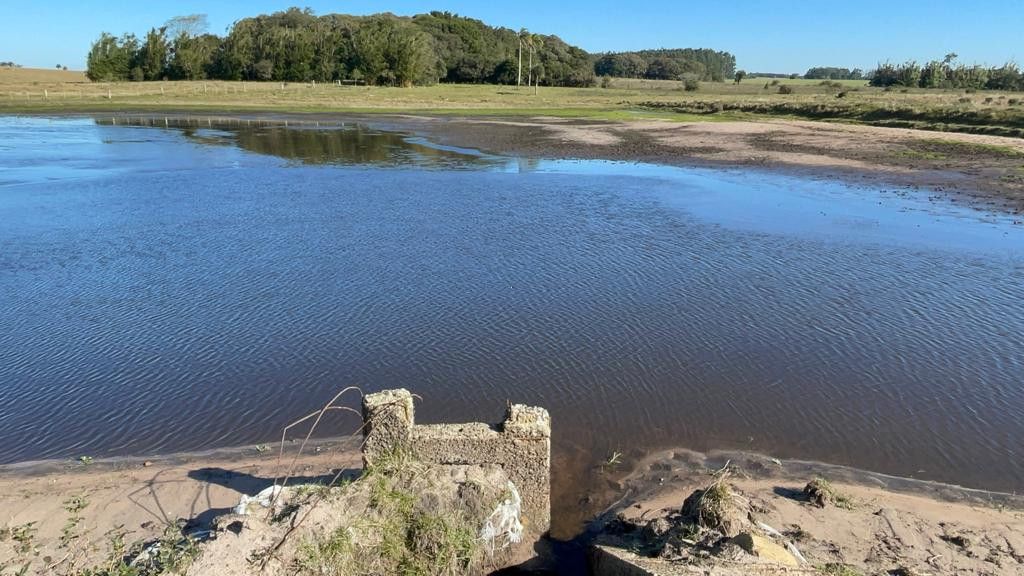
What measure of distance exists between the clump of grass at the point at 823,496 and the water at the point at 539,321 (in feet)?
4.69

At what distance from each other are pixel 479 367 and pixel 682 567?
6.35 m

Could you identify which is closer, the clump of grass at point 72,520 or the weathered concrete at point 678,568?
the weathered concrete at point 678,568

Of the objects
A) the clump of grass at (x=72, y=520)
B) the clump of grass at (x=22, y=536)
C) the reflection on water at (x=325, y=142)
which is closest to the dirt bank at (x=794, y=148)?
the reflection on water at (x=325, y=142)

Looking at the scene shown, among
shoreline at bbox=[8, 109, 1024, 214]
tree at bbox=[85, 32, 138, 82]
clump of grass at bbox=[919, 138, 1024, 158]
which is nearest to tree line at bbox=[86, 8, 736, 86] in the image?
tree at bbox=[85, 32, 138, 82]

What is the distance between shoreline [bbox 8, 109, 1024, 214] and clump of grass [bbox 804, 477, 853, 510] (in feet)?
69.8

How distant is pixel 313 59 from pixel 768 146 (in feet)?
242

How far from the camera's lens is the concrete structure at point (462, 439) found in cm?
676

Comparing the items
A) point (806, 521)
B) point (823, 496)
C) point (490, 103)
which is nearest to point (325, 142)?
point (490, 103)

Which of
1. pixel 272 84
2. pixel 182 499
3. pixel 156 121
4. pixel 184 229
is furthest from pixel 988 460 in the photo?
pixel 272 84

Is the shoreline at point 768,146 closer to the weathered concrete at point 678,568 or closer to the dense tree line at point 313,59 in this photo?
the weathered concrete at point 678,568

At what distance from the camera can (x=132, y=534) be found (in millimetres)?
6938

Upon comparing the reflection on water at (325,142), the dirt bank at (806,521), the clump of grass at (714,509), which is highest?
the reflection on water at (325,142)

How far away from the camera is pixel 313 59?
96312 millimetres

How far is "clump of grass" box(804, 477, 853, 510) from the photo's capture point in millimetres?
7734
